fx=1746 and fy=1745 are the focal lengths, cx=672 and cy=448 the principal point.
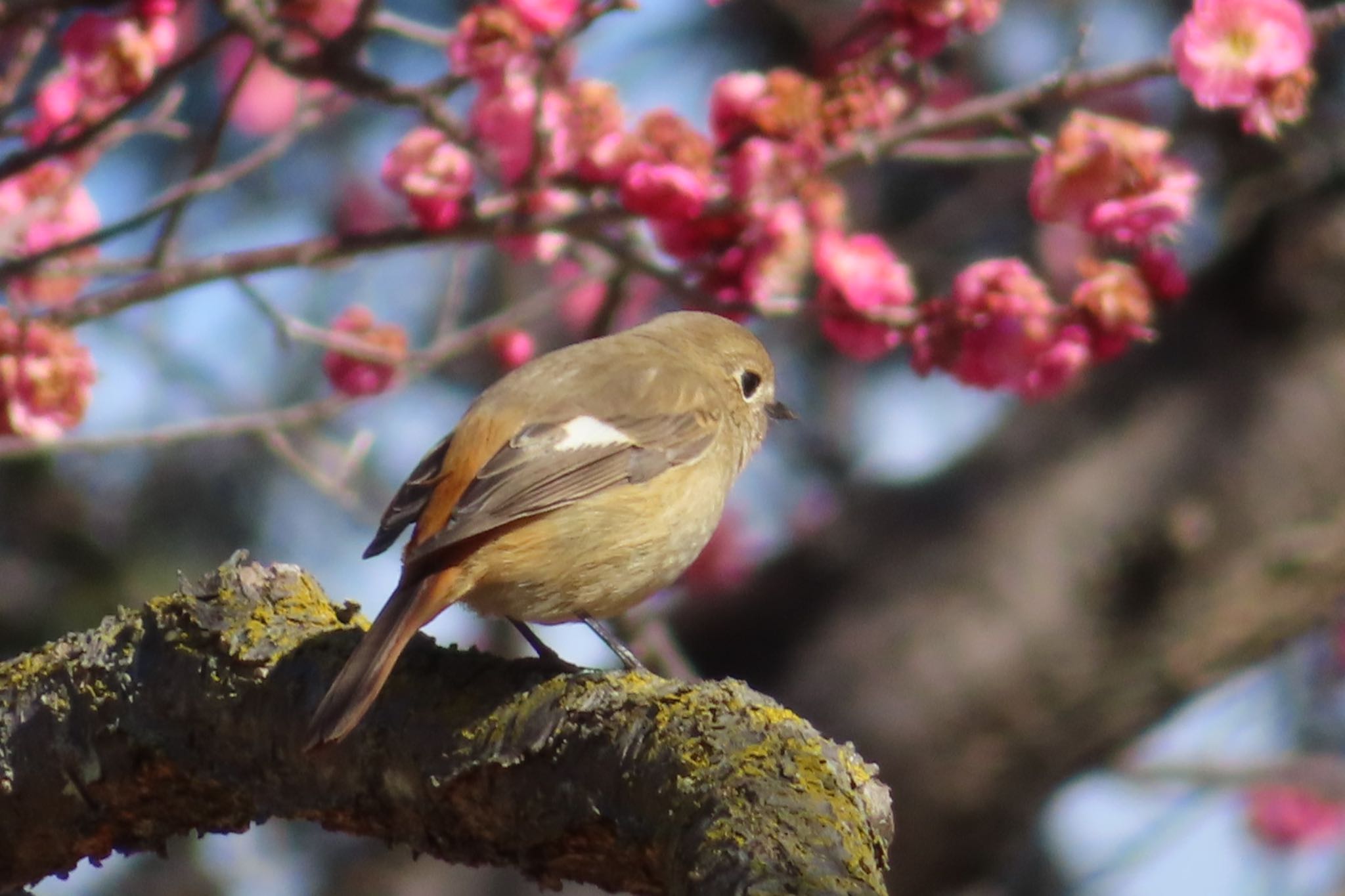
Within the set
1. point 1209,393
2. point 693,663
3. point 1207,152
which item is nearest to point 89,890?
point 693,663

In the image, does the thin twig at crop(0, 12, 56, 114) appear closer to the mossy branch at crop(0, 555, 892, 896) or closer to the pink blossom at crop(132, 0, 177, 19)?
the pink blossom at crop(132, 0, 177, 19)

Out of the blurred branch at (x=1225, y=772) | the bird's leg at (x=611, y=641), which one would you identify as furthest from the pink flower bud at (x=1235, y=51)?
the blurred branch at (x=1225, y=772)

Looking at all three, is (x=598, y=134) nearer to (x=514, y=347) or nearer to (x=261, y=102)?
(x=514, y=347)

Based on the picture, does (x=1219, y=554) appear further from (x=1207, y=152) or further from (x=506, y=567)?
(x=506, y=567)

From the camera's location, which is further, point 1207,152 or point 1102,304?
point 1207,152

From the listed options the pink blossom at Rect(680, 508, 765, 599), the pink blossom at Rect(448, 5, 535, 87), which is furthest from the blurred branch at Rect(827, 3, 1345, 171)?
the pink blossom at Rect(680, 508, 765, 599)

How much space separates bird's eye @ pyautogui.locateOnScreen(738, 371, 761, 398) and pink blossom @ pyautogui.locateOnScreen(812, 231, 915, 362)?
1.87 feet

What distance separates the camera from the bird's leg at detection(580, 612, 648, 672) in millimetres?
3352

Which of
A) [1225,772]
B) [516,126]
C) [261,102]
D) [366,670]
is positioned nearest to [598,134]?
[516,126]

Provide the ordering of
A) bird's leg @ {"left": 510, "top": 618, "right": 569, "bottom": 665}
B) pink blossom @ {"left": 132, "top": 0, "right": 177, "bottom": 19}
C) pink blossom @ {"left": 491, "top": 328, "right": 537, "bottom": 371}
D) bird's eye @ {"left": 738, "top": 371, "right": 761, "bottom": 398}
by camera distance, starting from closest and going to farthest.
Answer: bird's leg @ {"left": 510, "top": 618, "right": 569, "bottom": 665}, pink blossom @ {"left": 132, "top": 0, "right": 177, "bottom": 19}, bird's eye @ {"left": 738, "top": 371, "right": 761, "bottom": 398}, pink blossom @ {"left": 491, "top": 328, "right": 537, "bottom": 371}

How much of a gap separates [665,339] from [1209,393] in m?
2.24

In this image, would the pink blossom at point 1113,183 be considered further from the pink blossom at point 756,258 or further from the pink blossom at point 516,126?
the pink blossom at point 516,126

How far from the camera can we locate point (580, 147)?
11.5ft

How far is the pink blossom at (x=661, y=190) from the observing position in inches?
129
